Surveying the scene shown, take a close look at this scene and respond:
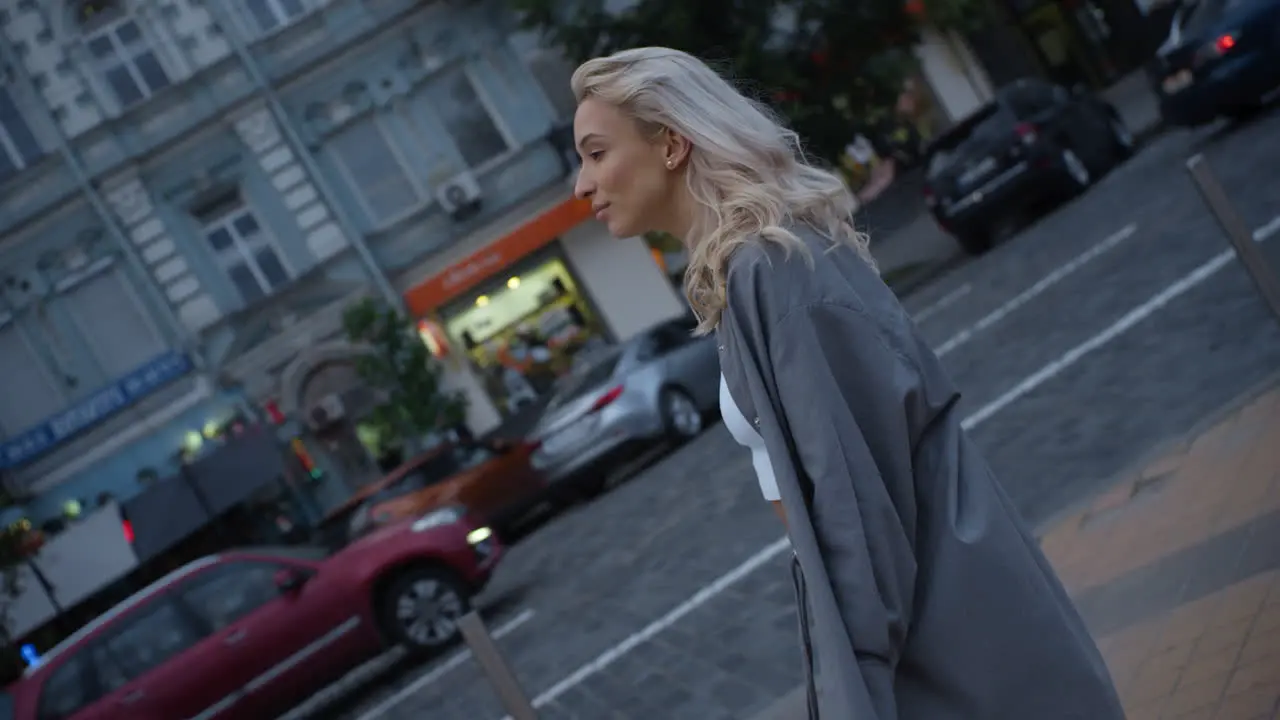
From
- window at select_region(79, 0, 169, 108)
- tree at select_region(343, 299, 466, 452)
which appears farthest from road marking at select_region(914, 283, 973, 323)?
window at select_region(79, 0, 169, 108)

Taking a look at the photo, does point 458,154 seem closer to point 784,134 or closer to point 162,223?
point 162,223

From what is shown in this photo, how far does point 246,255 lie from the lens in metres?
23.1

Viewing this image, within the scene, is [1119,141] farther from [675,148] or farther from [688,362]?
[675,148]

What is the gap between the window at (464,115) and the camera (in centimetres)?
2366

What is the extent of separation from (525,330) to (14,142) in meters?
8.88

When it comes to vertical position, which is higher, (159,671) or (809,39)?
(809,39)

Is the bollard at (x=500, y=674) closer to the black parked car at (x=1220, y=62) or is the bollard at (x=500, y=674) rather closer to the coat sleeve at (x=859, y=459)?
the coat sleeve at (x=859, y=459)

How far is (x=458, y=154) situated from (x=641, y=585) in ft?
50.2

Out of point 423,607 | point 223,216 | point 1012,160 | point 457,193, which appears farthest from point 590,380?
point 223,216

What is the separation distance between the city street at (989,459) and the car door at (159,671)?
109cm

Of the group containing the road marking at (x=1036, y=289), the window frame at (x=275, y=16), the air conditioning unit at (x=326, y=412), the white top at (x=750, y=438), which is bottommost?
the road marking at (x=1036, y=289)

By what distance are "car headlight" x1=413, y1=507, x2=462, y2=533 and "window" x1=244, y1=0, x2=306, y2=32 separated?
14.1m

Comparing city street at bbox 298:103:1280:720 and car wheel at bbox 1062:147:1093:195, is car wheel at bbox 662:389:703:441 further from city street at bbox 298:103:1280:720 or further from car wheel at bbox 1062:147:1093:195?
car wheel at bbox 1062:147:1093:195

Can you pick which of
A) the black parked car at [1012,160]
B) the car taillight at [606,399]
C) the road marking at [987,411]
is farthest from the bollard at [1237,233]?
the black parked car at [1012,160]
